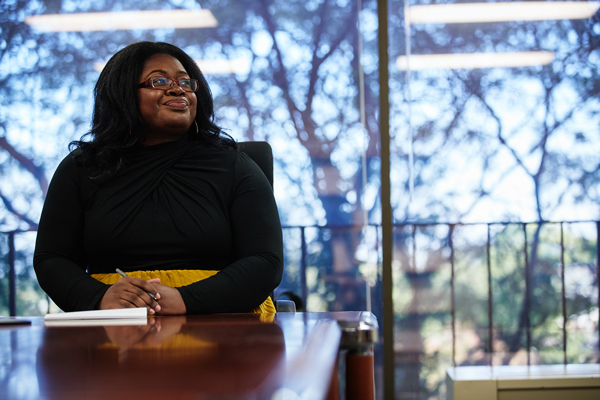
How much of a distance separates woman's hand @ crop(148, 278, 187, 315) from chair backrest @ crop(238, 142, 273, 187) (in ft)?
1.98

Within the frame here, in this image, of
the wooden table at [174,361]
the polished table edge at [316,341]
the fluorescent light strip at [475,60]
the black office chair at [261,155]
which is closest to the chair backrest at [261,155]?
the black office chair at [261,155]

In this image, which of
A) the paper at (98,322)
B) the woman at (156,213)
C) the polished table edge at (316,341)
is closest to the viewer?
the polished table edge at (316,341)

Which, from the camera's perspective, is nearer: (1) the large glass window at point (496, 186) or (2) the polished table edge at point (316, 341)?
(2) the polished table edge at point (316, 341)

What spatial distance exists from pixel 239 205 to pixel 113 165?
14.1 inches

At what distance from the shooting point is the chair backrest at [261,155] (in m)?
1.64

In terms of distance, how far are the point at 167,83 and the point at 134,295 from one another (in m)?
0.69

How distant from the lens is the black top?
1291 millimetres

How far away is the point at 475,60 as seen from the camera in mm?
2680

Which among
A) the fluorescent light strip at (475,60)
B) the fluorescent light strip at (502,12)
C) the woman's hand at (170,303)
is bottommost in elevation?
the woman's hand at (170,303)

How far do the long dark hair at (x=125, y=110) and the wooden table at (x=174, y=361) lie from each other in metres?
0.82

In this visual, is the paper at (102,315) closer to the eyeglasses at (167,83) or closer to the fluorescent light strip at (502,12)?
the eyeglasses at (167,83)

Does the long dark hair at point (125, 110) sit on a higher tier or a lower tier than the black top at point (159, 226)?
higher

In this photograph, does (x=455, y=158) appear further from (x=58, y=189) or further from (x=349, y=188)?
(x=58, y=189)

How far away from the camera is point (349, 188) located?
2758 mm
